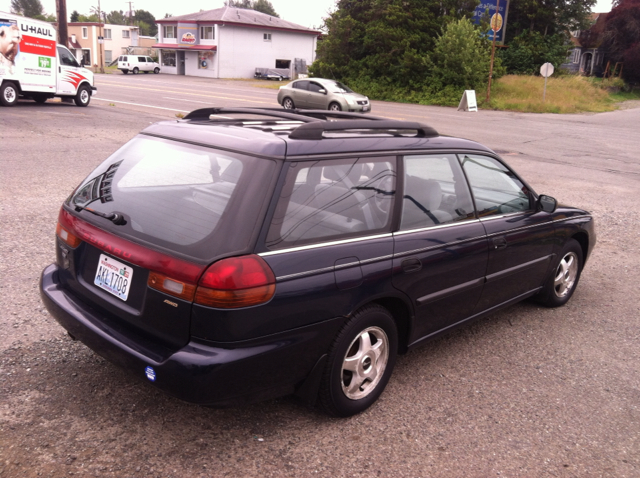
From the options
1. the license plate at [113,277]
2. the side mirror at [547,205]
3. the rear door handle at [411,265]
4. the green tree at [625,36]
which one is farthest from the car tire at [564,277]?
the green tree at [625,36]

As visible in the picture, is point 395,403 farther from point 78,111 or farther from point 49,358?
point 78,111

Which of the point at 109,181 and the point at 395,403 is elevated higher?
the point at 109,181

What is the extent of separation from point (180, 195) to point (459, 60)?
3335 cm

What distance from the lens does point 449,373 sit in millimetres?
3969

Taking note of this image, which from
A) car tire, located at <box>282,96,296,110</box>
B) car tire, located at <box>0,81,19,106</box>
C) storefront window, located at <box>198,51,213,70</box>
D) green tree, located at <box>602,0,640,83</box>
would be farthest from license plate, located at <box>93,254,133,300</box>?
storefront window, located at <box>198,51,213,70</box>

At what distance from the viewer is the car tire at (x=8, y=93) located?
1909cm

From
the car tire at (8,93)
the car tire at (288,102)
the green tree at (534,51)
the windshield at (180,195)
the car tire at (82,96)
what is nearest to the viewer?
the windshield at (180,195)

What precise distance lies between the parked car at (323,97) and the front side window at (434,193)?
20.7m

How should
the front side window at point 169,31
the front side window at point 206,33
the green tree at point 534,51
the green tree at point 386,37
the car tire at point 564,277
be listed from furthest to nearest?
the front side window at point 169,31, the front side window at point 206,33, the green tree at point 534,51, the green tree at point 386,37, the car tire at point 564,277

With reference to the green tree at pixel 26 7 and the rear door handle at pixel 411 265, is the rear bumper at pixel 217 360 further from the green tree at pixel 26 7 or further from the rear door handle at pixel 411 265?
the green tree at pixel 26 7

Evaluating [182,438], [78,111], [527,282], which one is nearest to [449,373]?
[527,282]

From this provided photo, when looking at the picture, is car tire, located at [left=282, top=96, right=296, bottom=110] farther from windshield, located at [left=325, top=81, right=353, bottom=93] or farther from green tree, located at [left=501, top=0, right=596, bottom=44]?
green tree, located at [left=501, top=0, right=596, bottom=44]

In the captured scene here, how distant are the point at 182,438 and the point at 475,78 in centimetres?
3421

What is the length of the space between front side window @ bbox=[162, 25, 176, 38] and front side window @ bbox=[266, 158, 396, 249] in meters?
71.6
